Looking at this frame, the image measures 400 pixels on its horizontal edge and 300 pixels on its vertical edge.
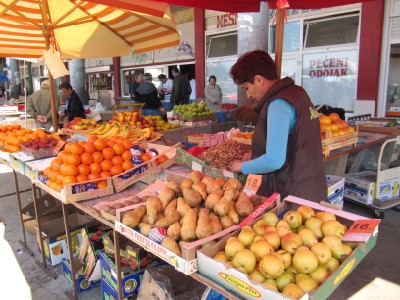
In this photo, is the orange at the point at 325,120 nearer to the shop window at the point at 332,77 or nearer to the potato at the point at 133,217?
the potato at the point at 133,217

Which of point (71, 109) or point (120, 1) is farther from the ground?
point (120, 1)

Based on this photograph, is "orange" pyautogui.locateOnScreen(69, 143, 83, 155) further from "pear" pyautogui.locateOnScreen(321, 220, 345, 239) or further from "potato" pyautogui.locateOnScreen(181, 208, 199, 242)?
"pear" pyautogui.locateOnScreen(321, 220, 345, 239)

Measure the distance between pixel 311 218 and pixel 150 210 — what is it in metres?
0.81

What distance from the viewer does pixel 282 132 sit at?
1934 mm

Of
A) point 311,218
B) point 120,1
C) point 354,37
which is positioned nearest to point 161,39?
point 120,1

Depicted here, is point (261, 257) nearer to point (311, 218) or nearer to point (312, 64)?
point (311, 218)

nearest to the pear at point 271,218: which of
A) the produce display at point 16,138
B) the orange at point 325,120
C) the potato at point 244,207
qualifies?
the potato at point 244,207

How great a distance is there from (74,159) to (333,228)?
1.92m

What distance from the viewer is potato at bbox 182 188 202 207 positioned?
73.1 inches

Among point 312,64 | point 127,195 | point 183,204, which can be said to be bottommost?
point 127,195

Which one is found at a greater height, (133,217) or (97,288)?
(133,217)

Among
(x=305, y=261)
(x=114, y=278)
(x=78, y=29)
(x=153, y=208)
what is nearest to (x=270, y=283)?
(x=305, y=261)

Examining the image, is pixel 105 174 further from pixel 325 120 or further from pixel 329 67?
pixel 329 67

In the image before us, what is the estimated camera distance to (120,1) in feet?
8.59
